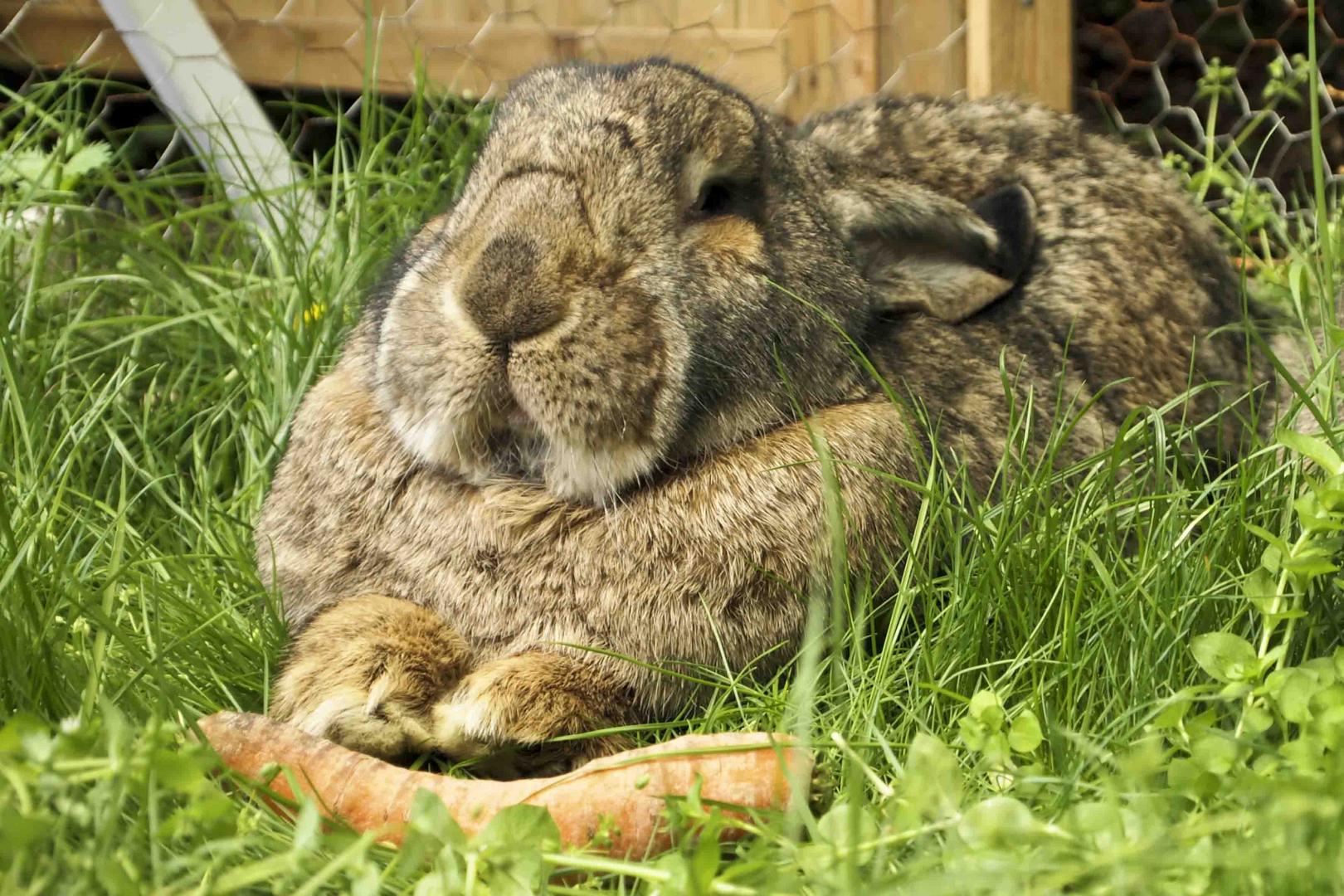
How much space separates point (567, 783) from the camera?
2084 mm

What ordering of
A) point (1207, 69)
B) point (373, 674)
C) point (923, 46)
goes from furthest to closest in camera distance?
1. point (1207, 69)
2. point (923, 46)
3. point (373, 674)

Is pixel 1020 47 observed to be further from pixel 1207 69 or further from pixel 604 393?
pixel 604 393

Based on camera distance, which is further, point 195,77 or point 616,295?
point 195,77

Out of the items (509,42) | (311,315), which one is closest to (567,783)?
(311,315)

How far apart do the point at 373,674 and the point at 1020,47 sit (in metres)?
3.26

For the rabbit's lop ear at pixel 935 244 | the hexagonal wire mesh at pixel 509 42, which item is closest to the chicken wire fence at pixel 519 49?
the hexagonal wire mesh at pixel 509 42

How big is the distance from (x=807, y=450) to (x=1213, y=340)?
1.49 meters

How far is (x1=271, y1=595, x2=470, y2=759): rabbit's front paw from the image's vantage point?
2.30 metres

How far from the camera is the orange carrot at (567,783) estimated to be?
2035 mm

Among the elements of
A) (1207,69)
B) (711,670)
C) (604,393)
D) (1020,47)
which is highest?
(1020,47)

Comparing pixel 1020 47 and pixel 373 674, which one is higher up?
pixel 1020 47

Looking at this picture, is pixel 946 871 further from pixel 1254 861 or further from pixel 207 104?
pixel 207 104

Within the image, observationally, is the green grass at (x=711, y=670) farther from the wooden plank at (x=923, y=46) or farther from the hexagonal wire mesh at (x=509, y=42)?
the wooden plank at (x=923, y=46)

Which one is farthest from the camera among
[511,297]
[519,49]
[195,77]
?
[519,49]
